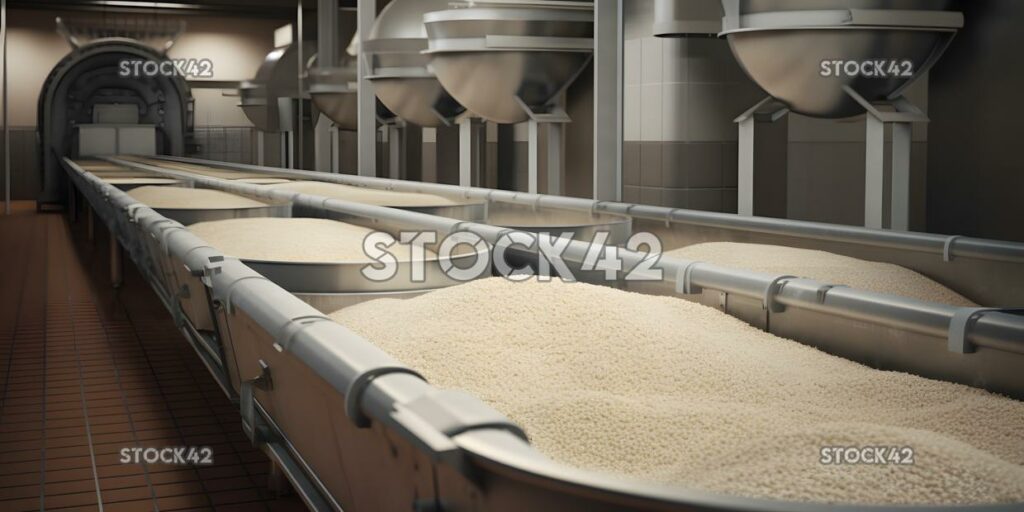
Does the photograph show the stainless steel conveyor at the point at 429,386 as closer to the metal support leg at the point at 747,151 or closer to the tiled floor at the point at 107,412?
the tiled floor at the point at 107,412

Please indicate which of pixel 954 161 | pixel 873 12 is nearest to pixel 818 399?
pixel 873 12

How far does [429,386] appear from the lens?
1203mm

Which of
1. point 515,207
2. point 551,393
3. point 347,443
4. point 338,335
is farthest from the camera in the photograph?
→ point 515,207

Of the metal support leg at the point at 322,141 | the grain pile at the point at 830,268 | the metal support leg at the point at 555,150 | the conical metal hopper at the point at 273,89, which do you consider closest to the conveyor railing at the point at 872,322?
the grain pile at the point at 830,268

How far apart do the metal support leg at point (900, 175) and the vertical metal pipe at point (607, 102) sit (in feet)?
5.28

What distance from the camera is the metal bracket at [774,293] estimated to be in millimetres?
2217

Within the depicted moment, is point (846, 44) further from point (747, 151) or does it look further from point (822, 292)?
point (822, 292)

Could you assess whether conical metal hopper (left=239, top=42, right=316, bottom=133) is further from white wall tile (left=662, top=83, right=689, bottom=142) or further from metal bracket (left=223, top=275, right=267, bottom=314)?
metal bracket (left=223, top=275, right=267, bottom=314)

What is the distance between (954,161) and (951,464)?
284 centimetres

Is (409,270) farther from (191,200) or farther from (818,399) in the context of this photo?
(191,200)

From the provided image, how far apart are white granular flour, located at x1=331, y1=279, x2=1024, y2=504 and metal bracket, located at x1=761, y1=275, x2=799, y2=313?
64mm

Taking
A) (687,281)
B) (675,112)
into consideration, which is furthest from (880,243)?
(675,112)

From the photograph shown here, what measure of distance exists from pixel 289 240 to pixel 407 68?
4216 mm

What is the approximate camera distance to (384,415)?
114cm
